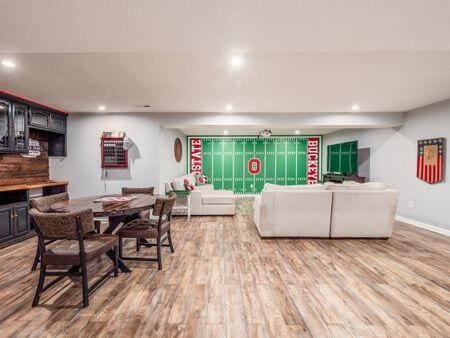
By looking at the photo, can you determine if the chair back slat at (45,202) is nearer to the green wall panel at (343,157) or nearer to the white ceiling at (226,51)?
the white ceiling at (226,51)

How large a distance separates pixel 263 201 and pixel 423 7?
2.79 m

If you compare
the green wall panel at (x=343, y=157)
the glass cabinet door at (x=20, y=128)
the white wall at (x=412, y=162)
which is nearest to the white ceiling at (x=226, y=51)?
the glass cabinet door at (x=20, y=128)

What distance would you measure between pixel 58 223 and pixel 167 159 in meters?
3.81

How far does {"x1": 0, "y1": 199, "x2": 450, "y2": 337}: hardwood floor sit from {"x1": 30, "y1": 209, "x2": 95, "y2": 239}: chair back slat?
2.14ft

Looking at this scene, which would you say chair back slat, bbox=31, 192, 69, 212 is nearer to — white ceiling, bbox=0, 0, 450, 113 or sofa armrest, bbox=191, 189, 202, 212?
white ceiling, bbox=0, 0, 450, 113

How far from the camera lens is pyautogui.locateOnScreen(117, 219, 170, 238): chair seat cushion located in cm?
265

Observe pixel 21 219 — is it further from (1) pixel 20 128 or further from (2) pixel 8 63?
(2) pixel 8 63

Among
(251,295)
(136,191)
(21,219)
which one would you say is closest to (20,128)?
(21,219)

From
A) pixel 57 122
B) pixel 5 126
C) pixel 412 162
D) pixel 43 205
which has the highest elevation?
pixel 57 122

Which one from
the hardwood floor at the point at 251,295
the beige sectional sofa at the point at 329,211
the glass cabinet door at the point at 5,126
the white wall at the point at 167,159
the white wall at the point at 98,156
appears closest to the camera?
the hardwood floor at the point at 251,295

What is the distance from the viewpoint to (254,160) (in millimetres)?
8203

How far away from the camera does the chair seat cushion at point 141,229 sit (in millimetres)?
2652

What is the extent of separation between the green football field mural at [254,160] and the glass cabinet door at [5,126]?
5026mm

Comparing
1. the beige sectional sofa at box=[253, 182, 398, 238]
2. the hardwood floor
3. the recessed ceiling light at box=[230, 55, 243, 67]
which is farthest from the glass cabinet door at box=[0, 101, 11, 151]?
the beige sectional sofa at box=[253, 182, 398, 238]
